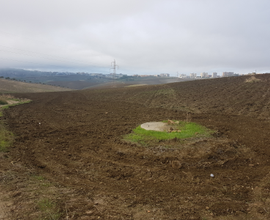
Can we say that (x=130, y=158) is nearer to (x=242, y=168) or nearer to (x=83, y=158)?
(x=83, y=158)

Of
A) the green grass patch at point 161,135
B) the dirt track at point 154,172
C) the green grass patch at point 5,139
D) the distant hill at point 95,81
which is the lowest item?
the dirt track at point 154,172

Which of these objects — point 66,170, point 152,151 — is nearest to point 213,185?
point 152,151

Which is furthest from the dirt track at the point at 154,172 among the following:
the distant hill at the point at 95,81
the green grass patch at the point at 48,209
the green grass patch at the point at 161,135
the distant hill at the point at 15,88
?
the distant hill at the point at 95,81

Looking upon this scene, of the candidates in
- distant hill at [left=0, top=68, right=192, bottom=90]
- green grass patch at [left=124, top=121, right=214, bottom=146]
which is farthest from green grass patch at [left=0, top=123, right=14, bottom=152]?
distant hill at [left=0, top=68, right=192, bottom=90]

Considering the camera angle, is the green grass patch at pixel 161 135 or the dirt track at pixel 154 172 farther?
the green grass patch at pixel 161 135

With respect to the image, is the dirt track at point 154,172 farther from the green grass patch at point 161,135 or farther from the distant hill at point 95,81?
the distant hill at point 95,81

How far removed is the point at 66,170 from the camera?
6.31 meters

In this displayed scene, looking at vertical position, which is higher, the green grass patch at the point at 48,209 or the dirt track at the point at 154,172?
the green grass patch at the point at 48,209

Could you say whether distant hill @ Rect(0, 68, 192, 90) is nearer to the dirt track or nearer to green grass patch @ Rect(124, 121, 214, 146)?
green grass patch @ Rect(124, 121, 214, 146)

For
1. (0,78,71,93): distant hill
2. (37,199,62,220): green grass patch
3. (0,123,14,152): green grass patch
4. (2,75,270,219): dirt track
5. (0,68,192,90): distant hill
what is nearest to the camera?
(37,199,62,220): green grass patch

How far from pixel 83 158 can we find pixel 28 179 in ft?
7.24

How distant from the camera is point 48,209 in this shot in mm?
3996

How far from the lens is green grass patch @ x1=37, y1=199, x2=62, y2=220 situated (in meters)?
3.77

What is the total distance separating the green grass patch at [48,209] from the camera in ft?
12.4
